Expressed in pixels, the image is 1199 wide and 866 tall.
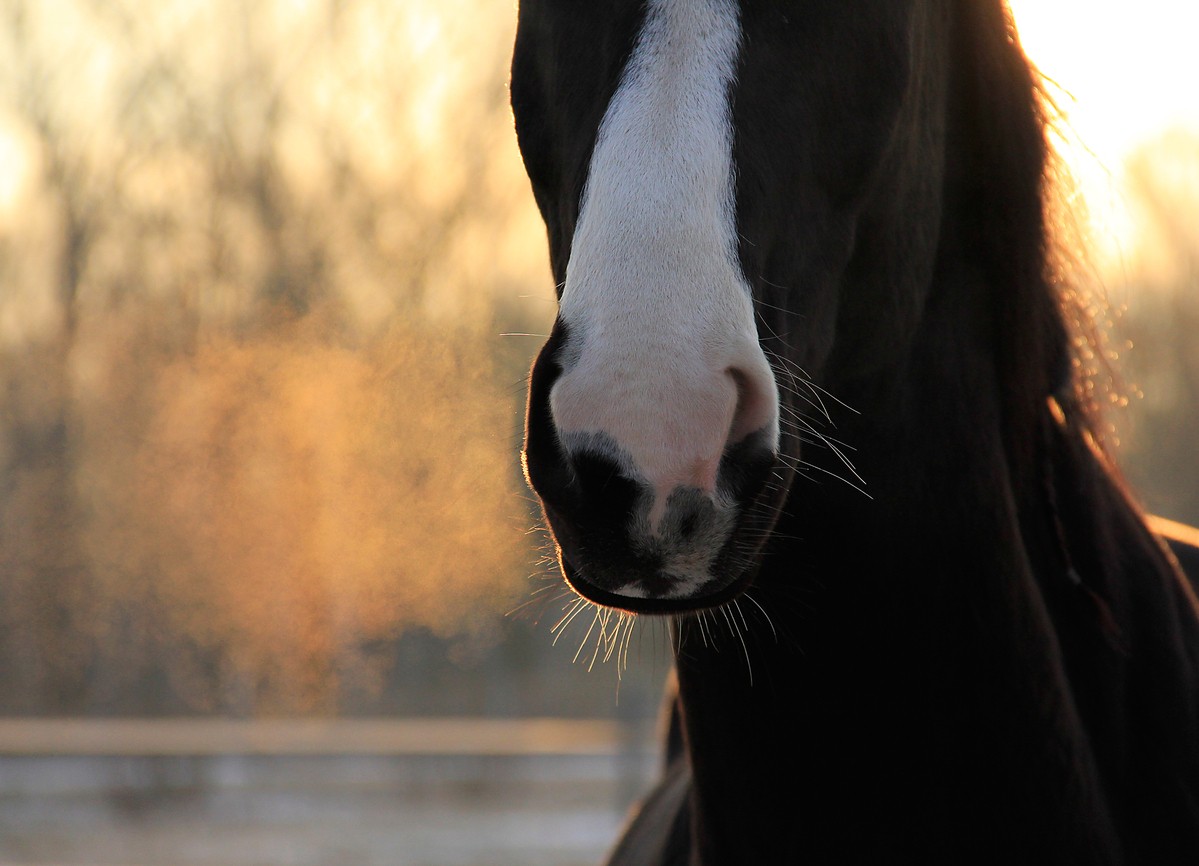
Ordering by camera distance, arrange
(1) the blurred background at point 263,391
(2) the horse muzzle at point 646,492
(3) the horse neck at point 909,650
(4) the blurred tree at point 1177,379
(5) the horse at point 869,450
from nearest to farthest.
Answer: (2) the horse muzzle at point 646,492 → (5) the horse at point 869,450 → (3) the horse neck at point 909,650 → (1) the blurred background at point 263,391 → (4) the blurred tree at point 1177,379

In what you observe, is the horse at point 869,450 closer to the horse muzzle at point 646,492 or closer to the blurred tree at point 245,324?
the horse muzzle at point 646,492

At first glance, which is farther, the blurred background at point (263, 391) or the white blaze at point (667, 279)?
the blurred background at point (263, 391)

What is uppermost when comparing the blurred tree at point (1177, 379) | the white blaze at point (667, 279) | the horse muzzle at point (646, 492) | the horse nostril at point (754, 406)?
the white blaze at point (667, 279)

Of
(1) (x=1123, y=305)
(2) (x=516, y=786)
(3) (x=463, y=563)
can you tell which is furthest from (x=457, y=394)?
(1) (x=1123, y=305)

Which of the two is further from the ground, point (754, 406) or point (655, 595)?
point (754, 406)

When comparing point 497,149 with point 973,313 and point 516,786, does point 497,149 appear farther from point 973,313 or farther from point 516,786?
point 973,313

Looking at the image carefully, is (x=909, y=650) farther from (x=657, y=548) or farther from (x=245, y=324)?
(x=245, y=324)

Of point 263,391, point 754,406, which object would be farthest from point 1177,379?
point 754,406

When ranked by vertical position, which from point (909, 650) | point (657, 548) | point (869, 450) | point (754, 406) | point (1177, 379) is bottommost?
point (1177, 379)

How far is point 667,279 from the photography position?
1.14 m

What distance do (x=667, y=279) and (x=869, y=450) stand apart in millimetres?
583

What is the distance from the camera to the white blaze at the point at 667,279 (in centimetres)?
109

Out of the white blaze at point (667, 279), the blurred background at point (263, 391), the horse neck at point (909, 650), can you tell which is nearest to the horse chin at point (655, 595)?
the white blaze at point (667, 279)

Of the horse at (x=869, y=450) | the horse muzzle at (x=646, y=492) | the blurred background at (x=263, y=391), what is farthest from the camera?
the blurred background at (x=263, y=391)
